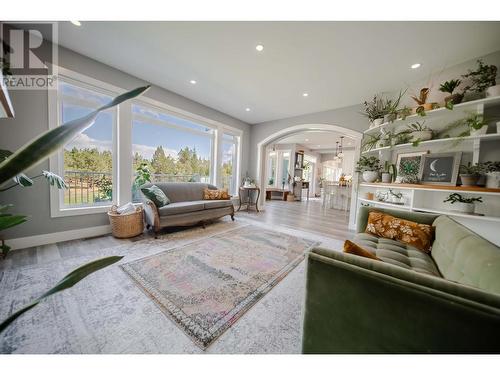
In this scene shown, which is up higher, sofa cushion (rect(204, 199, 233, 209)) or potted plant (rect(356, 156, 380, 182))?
potted plant (rect(356, 156, 380, 182))

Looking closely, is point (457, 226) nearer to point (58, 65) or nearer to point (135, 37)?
point (135, 37)

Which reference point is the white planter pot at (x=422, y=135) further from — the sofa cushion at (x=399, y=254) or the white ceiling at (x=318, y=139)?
the white ceiling at (x=318, y=139)

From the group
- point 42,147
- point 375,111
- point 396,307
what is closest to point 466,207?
point 375,111

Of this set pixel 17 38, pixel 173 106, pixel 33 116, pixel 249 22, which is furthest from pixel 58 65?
pixel 249 22

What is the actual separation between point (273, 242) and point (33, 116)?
3.74 meters

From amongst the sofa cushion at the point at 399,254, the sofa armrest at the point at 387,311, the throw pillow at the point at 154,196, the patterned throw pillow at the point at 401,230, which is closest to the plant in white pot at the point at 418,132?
the patterned throw pillow at the point at 401,230

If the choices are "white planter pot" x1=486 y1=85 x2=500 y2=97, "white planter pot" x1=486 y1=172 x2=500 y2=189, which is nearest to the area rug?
"white planter pot" x1=486 y1=172 x2=500 y2=189

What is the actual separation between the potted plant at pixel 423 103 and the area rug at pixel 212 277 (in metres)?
2.54

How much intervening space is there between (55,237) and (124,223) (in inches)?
34.1

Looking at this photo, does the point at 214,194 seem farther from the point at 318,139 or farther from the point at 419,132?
the point at 318,139

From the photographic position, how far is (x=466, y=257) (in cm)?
109

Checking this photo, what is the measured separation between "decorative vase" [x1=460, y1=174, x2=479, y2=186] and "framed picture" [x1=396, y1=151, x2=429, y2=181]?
56 centimetres

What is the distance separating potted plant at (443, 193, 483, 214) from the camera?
2275 mm

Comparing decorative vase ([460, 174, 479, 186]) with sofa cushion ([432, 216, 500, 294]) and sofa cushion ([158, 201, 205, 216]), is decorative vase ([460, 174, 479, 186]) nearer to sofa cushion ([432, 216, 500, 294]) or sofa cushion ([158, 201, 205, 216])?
sofa cushion ([432, 216, 500, 294])
